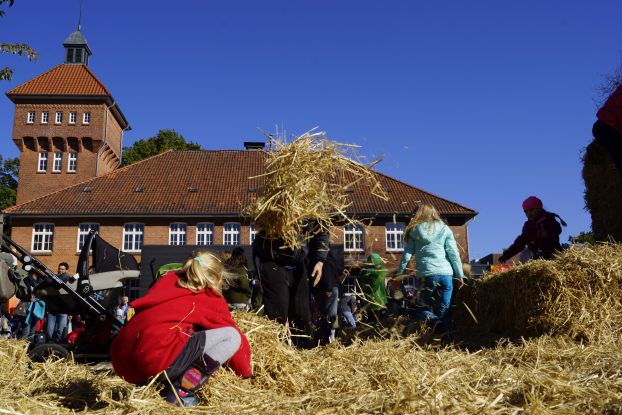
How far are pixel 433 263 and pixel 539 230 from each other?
1.57 metres

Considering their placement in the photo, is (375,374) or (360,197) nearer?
(375,374)

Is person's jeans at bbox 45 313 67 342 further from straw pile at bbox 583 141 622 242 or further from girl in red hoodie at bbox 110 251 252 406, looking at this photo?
straw pile at bbox 583 141 622 242

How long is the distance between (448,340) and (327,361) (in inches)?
78.9

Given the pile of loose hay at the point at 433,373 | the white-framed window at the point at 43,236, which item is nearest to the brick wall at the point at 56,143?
the white-framed window at the point at 43,236

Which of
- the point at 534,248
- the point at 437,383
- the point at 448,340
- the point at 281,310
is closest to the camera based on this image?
the point at 437,383

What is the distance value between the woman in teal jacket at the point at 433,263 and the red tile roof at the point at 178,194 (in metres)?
28.9

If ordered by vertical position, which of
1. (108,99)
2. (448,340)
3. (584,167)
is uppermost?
(108,99)

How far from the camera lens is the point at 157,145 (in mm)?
52031

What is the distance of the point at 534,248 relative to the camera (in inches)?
284

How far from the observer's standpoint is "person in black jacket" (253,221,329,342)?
5777mm

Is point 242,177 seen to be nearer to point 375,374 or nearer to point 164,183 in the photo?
point 164,183

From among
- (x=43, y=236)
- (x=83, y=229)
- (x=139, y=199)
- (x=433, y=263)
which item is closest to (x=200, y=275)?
(x=433, y=263)

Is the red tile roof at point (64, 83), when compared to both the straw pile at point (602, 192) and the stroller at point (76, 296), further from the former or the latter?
the straw pile at point (602, 192)

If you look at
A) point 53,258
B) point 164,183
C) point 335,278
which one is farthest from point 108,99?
point 335,278
